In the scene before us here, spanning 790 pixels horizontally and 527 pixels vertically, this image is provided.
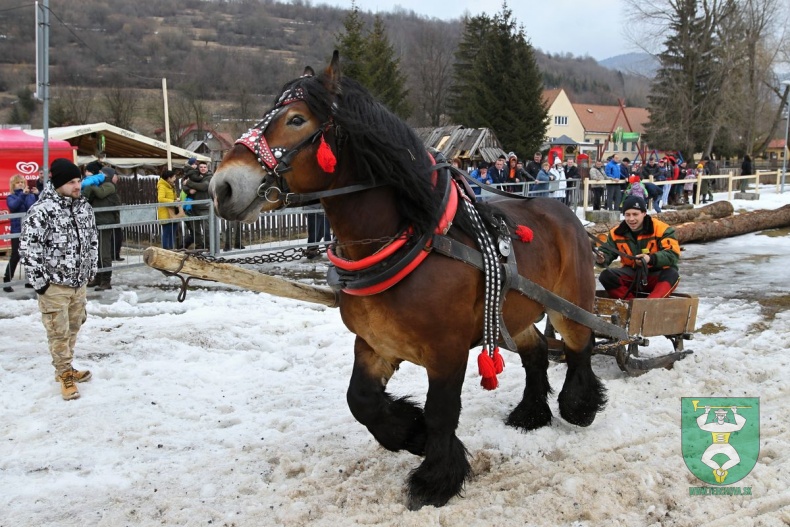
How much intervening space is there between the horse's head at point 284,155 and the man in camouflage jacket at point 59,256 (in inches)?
111

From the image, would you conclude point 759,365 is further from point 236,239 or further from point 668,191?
point 668,191

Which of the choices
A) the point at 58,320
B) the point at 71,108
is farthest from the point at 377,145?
the point at 71,108

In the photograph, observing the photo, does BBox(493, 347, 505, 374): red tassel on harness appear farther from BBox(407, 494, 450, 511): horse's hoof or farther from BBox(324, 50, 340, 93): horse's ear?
BBox(324, 50, 340, 93): horse's ear

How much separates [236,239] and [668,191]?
15339 mm

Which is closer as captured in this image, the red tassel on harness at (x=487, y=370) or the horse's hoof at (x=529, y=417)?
the red tassel on harness at (x=487, y=370)

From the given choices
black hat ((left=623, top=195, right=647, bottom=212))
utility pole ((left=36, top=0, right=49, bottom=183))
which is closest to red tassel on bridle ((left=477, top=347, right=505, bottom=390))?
black hat ((left=623, top=195, right=647, bottom=212))

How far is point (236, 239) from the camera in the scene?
11.3m

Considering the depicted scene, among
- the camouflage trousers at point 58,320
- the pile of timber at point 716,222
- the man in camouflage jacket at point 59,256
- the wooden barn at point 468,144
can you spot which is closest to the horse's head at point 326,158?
the man in camouflage jacket at point 59,256

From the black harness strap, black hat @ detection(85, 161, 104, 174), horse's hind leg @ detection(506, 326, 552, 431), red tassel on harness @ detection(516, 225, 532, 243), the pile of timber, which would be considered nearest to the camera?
the black harness strap

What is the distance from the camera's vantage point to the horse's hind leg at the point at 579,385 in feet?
15.1

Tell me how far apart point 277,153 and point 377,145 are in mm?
507

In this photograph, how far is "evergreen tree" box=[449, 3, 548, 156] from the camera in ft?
116

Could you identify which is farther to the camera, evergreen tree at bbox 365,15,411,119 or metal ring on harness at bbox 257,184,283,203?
evergreen tree at bbox 365,15,411,119

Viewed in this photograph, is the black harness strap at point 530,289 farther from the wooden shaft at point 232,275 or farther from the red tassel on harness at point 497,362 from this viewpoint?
the wooden shaft at point 232,275
